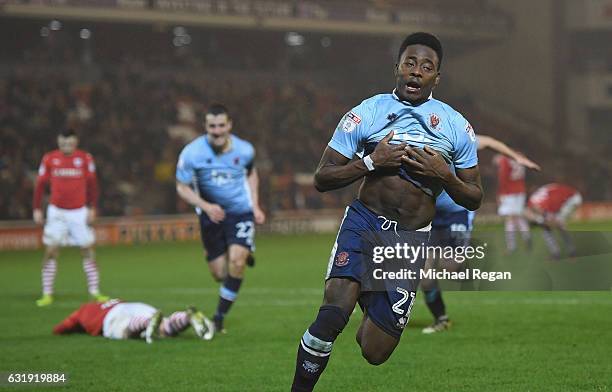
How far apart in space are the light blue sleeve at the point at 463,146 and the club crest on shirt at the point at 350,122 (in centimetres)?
67

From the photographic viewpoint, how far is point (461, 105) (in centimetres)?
4244

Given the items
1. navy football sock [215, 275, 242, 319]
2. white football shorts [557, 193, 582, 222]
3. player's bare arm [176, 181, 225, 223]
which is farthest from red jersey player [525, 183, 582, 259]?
player's bare arm [176, 181, 225, 223]

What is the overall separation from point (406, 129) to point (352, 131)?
362 millimetres

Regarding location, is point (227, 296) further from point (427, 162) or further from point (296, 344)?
point (427, 162)

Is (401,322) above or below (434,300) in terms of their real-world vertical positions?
above

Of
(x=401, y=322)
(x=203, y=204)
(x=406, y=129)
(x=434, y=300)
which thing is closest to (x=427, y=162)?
(x=406, y=129)

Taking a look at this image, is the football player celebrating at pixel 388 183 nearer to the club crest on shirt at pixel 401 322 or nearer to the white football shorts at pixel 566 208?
the club crest on shirt at pixel 401 322

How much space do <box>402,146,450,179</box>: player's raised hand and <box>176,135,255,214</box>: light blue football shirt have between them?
17.8 feet

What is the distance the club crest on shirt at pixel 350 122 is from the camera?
21.0 ft

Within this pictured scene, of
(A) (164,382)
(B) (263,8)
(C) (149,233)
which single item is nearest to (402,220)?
(A) (164,382)

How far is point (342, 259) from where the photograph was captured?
641 centimetres

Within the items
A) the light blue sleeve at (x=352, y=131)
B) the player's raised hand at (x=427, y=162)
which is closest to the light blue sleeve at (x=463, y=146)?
the player's raised hand at (x=427, y=162)

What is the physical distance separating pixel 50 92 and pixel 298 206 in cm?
913

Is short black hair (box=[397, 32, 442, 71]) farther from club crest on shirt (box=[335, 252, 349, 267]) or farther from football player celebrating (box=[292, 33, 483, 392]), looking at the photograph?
club crest on shirt (box=[335, 252, 349, 267])
